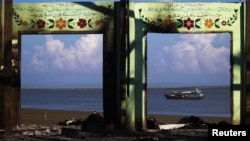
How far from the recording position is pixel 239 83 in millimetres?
15188

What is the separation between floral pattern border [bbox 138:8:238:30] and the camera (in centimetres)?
1528

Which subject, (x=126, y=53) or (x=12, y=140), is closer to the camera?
(x=12, y=140)

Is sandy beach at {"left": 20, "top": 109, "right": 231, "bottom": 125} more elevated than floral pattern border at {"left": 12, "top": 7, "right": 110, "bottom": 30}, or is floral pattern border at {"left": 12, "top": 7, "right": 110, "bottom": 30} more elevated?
floral pattern border at {"left": 12, "top": 7, "right": 110, "bottom": 30}

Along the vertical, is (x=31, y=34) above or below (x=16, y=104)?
above

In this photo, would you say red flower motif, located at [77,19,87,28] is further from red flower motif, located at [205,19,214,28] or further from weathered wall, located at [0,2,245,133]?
red flower motif, located at [205,19,214,28]

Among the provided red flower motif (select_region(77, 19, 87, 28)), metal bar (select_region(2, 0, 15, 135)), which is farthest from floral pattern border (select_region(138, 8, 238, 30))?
metal bar (select_region(2, 0, 15, 135))

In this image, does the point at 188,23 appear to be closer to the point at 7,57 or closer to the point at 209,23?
the point at 209,23

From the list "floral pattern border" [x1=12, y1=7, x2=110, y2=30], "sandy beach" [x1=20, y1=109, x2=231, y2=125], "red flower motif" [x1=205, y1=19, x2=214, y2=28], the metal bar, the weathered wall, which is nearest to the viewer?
the metal bar

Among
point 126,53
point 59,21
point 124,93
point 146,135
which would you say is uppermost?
point 59,21

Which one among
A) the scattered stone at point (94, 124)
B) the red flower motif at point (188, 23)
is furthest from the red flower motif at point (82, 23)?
the red flower motif at point (188, 23)

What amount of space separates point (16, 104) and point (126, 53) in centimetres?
348

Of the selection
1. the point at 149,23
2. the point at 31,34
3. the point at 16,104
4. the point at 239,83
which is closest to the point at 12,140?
the point at 16,104

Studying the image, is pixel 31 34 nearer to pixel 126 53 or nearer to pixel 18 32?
pixel 18 32

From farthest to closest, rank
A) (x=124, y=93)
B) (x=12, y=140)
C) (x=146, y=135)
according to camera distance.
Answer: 1. (x=124, y=93)
2. (x=146, y=135)
3. (x=12, y=140)
